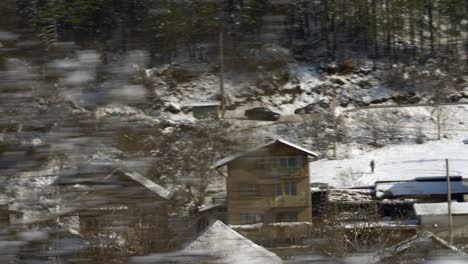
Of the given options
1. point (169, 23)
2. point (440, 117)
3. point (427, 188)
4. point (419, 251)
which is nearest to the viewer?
point (419, 251)

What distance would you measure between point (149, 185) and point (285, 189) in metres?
0.21

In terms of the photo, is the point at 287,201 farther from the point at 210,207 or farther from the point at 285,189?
the point at 210,207

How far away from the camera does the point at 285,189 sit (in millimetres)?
955

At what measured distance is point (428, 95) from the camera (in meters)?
1.43

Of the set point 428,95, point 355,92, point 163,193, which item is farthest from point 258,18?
point 355,92

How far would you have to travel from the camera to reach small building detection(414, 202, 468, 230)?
3.30 feet

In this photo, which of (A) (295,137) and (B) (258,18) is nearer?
(B) (258,18)

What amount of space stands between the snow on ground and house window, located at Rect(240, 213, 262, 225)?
25 cm

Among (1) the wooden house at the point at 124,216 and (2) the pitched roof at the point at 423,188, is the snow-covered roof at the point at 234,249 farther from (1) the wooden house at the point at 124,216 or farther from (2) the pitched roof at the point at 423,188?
(2) the pitched roof at the point at 423,188

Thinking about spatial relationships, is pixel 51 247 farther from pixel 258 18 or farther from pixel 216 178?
pixel 258 18

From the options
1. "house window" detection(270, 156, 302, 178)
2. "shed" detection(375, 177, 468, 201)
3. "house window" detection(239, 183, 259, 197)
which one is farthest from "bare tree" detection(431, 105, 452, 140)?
"house window" detection(239, 183, 259, 197)

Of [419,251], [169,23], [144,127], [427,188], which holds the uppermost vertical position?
[169,23]

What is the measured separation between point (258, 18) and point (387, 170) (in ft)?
3.15

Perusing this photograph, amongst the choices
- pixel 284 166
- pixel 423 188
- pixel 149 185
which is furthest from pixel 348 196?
pixel 149 185
